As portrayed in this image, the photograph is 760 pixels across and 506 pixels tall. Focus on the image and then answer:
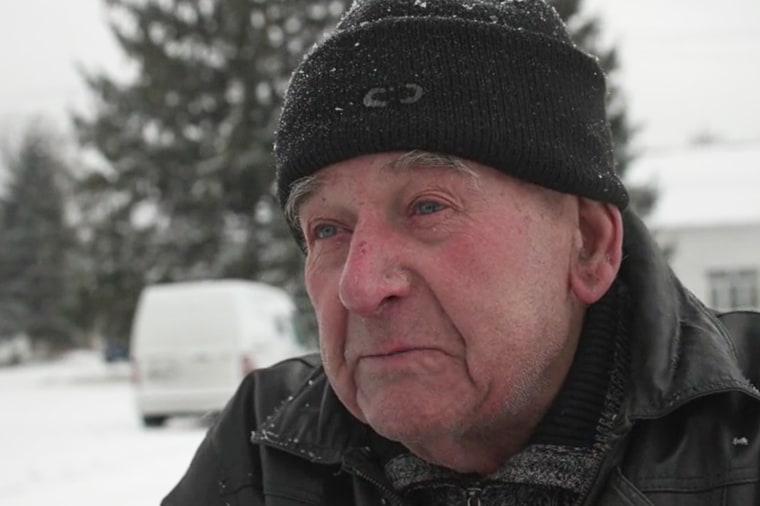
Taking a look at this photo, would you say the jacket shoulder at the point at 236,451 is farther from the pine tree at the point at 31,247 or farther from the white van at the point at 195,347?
the pine tree at the point at 31,247

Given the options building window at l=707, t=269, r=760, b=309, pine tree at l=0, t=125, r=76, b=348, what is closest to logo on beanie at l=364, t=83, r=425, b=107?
building window at l=707, t=269, r=760, b=309

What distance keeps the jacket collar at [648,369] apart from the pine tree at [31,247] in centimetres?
3881

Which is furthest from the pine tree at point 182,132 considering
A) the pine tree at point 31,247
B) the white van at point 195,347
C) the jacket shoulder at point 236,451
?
the jacket shoulder at point 236,451

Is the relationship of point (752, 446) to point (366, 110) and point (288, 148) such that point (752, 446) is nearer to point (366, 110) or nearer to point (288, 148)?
point (366, 110)

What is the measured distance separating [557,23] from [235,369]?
1036 centimetres

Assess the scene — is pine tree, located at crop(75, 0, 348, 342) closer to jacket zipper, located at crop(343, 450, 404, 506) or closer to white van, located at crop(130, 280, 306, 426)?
white van, located at crop(130, 280, 306, 426)

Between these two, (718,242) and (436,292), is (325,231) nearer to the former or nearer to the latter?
(436,292)

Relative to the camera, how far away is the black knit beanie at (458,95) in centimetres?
171

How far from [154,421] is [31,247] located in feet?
99.1

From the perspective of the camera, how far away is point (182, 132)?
25359 millimetres

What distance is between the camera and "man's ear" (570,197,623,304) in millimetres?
1883

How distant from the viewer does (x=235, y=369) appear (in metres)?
11.9

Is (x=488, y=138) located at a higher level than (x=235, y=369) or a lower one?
higher

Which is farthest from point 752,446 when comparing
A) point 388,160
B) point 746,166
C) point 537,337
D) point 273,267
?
point 746,166
